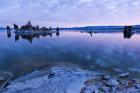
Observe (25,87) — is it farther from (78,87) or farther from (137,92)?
(137,92)

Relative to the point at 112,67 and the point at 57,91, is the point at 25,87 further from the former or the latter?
the point at 112,67

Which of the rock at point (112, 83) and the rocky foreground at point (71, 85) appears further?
the rock at point (112, 83)

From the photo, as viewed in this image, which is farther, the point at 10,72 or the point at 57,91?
the point at 10,72

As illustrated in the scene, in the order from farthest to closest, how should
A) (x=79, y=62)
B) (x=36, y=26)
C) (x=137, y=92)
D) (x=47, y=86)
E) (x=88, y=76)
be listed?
(x=36, y=26) < (x=79, y=62) < (x=88, y=76) < (x=47, y=86) < (x=137, y=92)

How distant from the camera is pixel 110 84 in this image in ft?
42.6

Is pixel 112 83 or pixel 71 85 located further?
pixel 112 83

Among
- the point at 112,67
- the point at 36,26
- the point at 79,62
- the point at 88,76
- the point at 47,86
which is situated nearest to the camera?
the point at 47,86

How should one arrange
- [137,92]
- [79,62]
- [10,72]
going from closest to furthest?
[137,92]
[10,72]
[79,62]

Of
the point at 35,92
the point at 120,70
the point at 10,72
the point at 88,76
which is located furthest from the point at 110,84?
the point at 10,72

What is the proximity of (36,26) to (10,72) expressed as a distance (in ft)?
291

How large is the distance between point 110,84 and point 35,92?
367 cm

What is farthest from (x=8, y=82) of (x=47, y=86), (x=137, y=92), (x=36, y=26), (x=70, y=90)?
(x=36, y=26)

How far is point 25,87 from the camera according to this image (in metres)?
12.9

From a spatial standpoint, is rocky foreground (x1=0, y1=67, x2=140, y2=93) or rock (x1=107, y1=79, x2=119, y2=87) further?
rock (x1=107, y1=79, x2=119, y2=87)
